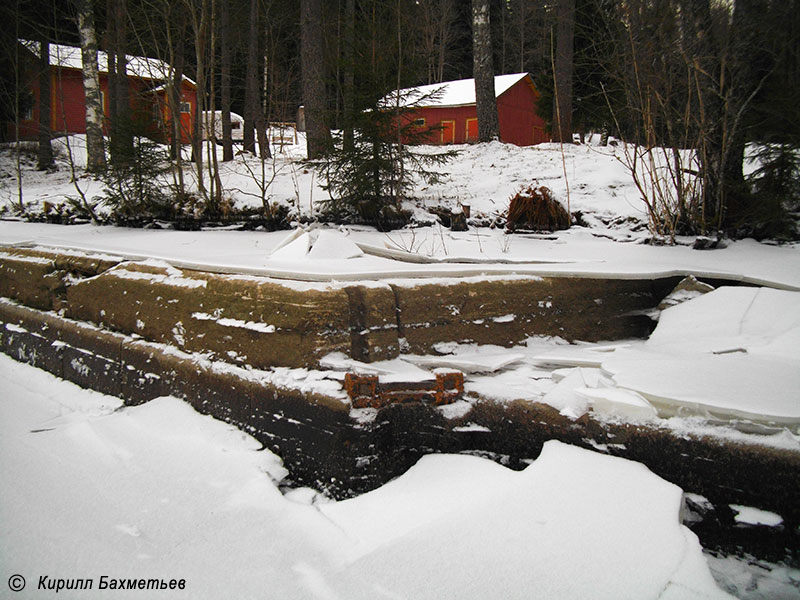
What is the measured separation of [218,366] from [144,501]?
2.48ft

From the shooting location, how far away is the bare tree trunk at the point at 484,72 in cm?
973

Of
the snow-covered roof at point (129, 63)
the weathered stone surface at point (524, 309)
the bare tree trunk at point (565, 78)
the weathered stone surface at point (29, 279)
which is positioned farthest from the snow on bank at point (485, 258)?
the bare tree trunk at point (565, 78)

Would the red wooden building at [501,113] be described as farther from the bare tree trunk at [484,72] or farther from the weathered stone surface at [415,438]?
the weathered stone surface at [415,438]

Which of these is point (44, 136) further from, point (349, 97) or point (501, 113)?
point (501, 113)

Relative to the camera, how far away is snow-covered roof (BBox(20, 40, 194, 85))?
6254mm

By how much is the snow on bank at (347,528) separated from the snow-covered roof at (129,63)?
5.36 meters

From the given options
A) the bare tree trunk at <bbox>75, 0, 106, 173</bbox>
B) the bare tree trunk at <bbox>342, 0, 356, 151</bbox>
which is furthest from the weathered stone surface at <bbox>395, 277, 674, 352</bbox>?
the bare tree trunk at <bbox>75, 0, 106, 173</bbox>

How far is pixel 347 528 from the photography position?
6.22 feet

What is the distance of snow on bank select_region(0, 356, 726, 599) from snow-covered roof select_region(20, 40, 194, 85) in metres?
5.36

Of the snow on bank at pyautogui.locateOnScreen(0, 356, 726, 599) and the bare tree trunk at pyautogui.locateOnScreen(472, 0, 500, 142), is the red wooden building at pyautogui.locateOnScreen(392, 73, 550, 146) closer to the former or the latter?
the bare tree trunk at pyautogui.locateOnScreen(472, 0, 500, 142)

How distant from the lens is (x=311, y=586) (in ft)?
5.39

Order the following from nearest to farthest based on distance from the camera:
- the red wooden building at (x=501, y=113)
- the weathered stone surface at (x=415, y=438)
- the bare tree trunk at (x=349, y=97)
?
the weathered stone surface at (x=415, y=438) → the bare tree trunk at (x=349, y=97) → the red wooden building at (x=501, y=113)

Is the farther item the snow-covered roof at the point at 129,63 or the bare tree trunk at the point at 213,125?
the snow-covered roof at the point at 129,63

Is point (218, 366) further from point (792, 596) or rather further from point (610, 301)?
point (792, 596)
